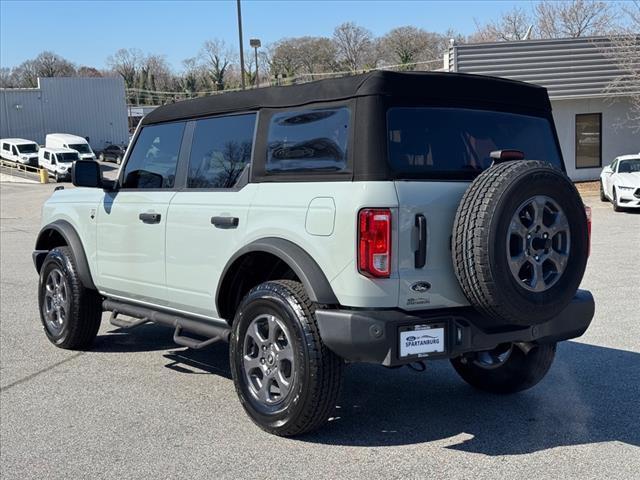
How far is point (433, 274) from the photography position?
411cm

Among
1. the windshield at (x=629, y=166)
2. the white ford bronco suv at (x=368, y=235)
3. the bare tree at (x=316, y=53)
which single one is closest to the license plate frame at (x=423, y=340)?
the white ford bronco suv at (x=368, y=235)

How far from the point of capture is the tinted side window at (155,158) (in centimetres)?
566

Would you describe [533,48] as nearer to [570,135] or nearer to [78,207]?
[570,135]

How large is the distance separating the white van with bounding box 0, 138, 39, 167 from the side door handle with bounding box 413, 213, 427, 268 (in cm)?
4793

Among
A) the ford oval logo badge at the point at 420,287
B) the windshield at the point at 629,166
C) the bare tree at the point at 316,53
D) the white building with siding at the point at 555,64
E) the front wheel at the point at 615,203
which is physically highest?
the bare tree at the point at 316,53

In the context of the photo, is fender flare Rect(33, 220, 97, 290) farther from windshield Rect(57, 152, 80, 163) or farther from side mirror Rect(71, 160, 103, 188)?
windshield Rect(57, 152, 80, 163)

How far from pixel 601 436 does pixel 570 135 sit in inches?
923

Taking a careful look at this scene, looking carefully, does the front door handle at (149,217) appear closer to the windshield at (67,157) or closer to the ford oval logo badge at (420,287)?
the ford oval logo badge at (420,287)

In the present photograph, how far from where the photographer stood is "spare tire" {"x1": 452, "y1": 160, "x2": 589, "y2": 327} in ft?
12.9

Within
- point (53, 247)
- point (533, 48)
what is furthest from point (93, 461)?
point (533, 48)

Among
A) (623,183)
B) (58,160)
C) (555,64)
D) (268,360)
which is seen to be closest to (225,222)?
(268,360)

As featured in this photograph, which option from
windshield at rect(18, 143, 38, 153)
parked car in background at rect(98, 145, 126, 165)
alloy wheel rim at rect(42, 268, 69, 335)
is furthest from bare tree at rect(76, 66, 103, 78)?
alloy wheel rim at rect(42, 268, 69, 335)

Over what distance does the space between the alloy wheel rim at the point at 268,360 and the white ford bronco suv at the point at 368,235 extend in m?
0.01

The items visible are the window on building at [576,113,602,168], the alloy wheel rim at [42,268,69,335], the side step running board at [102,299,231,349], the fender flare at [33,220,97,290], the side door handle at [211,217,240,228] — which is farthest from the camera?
the window on building at [576,113,602,168]
